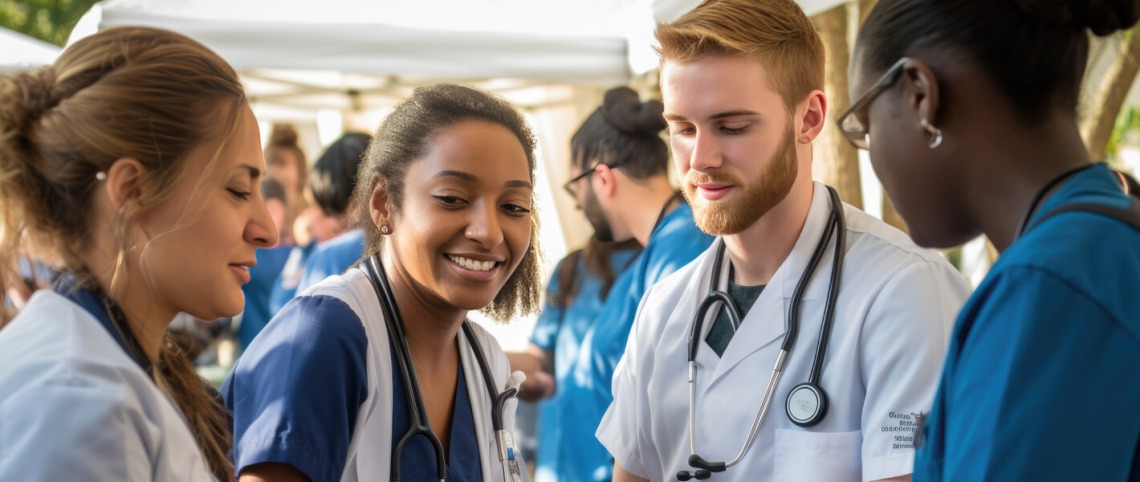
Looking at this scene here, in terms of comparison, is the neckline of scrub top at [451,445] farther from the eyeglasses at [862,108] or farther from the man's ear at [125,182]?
the eyeglasses at [862,108]

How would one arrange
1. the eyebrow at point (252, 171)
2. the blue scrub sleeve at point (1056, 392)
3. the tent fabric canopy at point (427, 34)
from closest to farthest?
the blue scrub sleeve at point (1056, 392)
the eyebrow at point (252, 171)
the tent fabric canopy at point (427, 34)

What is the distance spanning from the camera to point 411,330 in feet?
7.46

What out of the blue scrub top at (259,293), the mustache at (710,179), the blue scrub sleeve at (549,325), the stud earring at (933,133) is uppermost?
the stud earring at (933,133)

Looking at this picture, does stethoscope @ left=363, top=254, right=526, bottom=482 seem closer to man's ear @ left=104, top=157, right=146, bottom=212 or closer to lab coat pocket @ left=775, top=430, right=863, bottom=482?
lab coat pocket @ left=775, top=430, right=863, bottom=482

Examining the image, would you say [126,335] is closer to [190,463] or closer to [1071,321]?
[190,463]

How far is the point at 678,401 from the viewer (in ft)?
7.79

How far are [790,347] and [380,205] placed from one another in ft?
3.07

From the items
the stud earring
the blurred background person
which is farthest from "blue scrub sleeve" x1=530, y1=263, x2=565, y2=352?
the stud earring

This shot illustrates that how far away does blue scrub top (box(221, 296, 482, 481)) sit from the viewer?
1.89 metres

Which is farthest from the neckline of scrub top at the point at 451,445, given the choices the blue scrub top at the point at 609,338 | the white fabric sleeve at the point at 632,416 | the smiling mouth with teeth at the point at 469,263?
the blue scrub top at the point at 609,338

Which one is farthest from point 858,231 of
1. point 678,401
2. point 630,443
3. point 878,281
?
point 630,443

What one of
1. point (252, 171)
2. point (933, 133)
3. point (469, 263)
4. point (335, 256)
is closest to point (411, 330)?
point (469, 263)

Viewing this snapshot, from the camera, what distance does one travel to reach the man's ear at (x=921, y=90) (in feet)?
4.55

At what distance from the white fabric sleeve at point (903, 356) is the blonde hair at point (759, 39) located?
53cm
